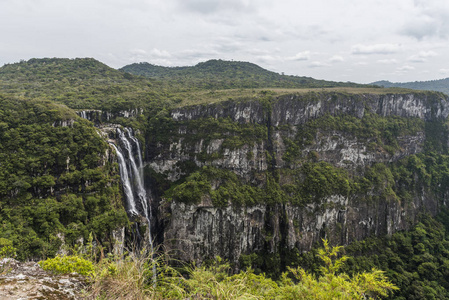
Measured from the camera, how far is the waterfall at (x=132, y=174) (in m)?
30.0

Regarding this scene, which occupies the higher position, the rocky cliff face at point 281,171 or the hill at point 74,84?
the hill at point 74,84

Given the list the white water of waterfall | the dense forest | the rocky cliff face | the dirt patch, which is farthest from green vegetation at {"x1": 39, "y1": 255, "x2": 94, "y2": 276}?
the rocky cliff face

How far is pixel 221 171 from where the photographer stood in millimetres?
36250

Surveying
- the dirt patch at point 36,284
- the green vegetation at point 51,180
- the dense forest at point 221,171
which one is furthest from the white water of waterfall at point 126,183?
the dirt patch at point 36,284

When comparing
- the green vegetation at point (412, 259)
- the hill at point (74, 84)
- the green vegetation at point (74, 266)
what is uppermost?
the hill at point (74, 84)

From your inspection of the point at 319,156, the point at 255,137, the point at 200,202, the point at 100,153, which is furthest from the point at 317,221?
the point at 100,153

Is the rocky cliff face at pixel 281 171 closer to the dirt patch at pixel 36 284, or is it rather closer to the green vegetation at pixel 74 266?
the green vegetation at pixel 74 266

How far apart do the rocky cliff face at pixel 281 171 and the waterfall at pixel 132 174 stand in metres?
2.51

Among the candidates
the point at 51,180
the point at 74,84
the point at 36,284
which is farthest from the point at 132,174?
the point at 74,84

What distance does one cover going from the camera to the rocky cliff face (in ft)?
108

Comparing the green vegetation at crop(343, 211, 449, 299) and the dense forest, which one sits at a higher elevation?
the dense forest

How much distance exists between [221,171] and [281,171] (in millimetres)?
10647

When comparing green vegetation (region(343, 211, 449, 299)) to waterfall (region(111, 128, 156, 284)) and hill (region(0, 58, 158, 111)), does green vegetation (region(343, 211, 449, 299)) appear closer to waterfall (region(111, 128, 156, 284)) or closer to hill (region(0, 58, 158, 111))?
waterfall (region(111, 128, 156, 284))

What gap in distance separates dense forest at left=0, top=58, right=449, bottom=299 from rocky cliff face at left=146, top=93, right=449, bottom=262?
0.77 ft
